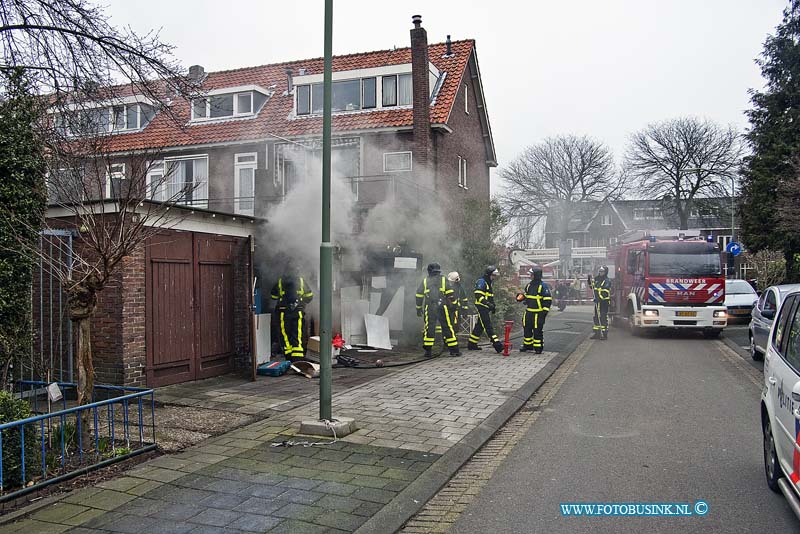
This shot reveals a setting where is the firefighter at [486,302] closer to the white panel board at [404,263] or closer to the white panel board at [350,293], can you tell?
the white panel board at [404,263]

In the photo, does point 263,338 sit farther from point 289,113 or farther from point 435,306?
point 289,113

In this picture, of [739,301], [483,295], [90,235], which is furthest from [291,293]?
[739,301]

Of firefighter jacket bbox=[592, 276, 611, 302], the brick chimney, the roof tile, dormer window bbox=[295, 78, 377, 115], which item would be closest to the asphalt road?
firefighter jacket bbox=[592, 276, 611, 302]

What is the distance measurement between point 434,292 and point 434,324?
24.8 inches

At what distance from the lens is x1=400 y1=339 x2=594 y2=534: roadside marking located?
176 inches

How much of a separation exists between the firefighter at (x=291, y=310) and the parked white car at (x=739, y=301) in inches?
624

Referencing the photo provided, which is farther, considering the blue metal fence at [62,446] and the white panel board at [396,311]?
the white panel board at [396,311]

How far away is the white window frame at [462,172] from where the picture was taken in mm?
22266

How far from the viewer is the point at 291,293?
35.4 ft

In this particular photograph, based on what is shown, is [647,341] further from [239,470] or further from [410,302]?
[239,470]

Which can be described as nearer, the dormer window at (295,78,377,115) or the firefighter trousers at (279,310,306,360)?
the firefighter trousers at (279,310,306,360)

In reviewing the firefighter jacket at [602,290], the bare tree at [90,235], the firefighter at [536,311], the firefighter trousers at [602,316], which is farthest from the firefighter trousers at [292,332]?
the firefighter trousers at [602,316]

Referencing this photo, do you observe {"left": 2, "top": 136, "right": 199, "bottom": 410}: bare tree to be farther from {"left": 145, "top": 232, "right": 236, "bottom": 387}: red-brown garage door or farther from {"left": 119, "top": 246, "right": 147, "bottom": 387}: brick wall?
{"left": 145, "top": 232, "right": 236, "bottom": 387}: red-brown garage door

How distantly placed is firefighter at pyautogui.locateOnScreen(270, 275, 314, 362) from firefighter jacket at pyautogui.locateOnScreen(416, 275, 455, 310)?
231cm
